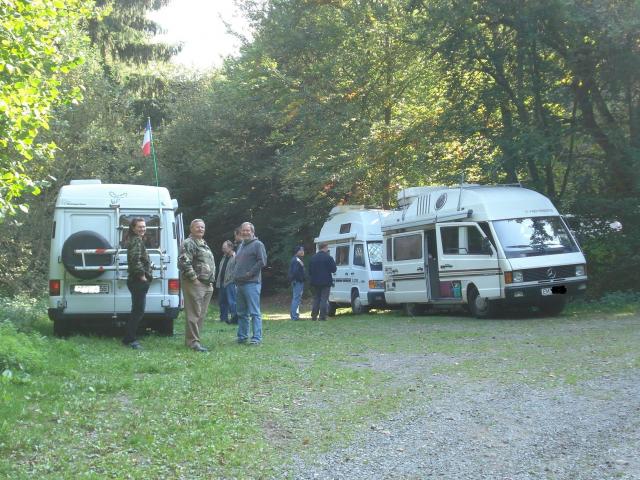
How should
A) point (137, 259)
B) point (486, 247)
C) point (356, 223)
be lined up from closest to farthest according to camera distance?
point (137, 259), point (486, 247), point (356, 223)

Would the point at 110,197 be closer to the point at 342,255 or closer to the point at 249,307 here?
the point at 249,307

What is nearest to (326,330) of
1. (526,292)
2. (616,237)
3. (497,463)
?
(526,292)

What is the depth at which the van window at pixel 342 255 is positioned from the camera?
84.7 feet

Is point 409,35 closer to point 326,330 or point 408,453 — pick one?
point 326,330

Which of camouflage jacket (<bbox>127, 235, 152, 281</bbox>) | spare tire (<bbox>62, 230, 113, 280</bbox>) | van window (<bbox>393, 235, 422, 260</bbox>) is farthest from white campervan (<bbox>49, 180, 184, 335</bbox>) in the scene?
van window (<bbox>393, 235, 422, 260</bbox>)

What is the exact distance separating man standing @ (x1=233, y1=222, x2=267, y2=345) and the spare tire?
2.46 metres

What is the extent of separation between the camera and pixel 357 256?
997 inches

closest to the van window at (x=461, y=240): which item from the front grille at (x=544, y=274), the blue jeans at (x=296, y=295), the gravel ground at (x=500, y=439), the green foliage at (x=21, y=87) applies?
the front grille at (x=544, y=274)

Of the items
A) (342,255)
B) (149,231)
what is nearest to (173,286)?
(149,231)

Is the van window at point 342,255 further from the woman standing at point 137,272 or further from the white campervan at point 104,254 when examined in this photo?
the woman standing at point 137,272

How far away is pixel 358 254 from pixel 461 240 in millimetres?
6354

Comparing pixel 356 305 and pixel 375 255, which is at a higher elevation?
pixel 375 255

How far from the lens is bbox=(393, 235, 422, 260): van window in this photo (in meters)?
21.4

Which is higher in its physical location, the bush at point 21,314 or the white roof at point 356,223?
the white roof at point 356,223
